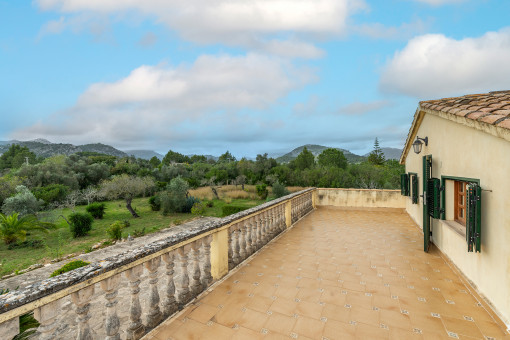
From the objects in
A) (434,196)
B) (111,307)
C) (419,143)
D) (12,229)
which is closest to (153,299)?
(111,307)

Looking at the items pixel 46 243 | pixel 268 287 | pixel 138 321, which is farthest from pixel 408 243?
pixel 46 243

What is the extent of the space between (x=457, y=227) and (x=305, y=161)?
36686 millimetres

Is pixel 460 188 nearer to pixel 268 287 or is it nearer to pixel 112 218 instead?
pixel 268 287

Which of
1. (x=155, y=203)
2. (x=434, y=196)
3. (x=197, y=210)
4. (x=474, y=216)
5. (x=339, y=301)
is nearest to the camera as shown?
(x=339, y=301)

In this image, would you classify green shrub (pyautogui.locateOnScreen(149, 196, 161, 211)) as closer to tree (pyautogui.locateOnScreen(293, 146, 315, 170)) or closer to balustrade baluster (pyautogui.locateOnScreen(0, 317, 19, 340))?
balustrade baluster (pyautogui.locateOnScreen(0, 317, 19, 340))

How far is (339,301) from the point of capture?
371 cm

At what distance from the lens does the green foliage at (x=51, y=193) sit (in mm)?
23984

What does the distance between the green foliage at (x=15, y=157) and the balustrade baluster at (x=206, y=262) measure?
193 feet

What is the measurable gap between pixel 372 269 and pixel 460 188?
2.91 meters

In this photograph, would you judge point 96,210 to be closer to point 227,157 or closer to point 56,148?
point 227,157

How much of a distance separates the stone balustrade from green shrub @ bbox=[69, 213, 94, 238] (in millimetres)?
11304

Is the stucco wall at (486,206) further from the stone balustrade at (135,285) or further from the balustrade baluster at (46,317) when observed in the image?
the balustrade baluster at (46,317)

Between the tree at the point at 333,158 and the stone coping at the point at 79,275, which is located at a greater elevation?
the tree at the point at 333,158

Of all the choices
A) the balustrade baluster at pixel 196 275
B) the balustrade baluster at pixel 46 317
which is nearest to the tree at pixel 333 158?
the balustrade baluster at pixel 196 275
